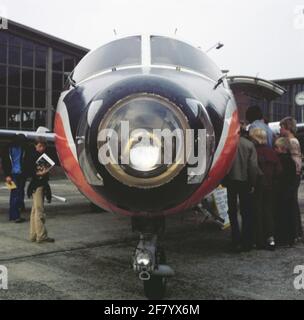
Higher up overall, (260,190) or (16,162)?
(16,162)

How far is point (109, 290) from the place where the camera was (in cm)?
488

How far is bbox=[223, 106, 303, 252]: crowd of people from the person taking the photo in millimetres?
6824

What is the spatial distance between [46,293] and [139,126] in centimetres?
220

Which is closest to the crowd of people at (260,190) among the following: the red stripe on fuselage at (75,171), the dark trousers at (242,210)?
the dark trousers at (242,210)

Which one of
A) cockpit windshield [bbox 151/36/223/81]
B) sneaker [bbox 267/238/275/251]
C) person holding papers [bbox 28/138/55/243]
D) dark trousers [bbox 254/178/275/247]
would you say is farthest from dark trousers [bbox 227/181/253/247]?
person holding papers [bbox 28/138/55/243]

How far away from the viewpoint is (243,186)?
6.88m

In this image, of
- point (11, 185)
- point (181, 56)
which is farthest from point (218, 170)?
point (11, 185)

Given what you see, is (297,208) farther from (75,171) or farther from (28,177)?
(28,177)

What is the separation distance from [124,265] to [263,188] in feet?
7.97

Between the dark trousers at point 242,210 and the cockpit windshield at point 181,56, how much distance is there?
5.66ft

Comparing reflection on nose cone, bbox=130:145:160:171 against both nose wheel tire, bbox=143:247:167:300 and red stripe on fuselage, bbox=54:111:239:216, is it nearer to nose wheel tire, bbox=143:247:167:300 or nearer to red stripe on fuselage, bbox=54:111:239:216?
red stripe on fuselage, bbox=54:111:239:216

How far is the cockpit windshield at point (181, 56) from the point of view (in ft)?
17.9

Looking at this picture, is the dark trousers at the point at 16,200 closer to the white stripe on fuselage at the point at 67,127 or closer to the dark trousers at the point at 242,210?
the dark trousers at the point at 242,210

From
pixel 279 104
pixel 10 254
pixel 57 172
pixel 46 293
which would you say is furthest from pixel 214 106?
pixel 279 104
